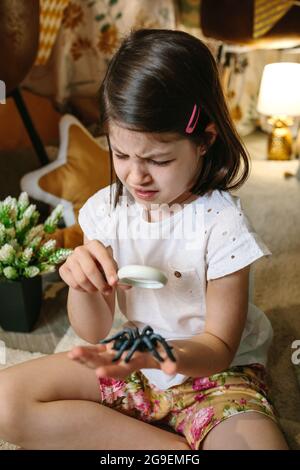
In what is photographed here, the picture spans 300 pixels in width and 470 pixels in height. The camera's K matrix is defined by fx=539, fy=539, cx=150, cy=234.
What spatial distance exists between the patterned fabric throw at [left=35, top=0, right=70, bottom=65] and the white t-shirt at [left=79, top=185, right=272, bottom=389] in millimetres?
1182

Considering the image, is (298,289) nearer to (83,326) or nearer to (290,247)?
(290,247)

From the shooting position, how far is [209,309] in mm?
770

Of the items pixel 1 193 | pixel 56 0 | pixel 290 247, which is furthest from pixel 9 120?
pixel 290 247

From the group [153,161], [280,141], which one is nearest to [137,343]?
[153,161]

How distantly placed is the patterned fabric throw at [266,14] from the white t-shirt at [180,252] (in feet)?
4.77

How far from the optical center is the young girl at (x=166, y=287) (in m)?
0.69

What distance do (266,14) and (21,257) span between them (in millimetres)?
1484

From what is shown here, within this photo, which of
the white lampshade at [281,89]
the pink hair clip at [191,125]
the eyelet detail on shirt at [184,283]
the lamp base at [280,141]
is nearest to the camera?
the pink hair clip at [191,125]

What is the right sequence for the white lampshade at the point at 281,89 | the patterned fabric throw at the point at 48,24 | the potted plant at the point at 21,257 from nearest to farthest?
the potted plant at the point at 21,257, the patterned fabric throw at the point at 48,24, the white lampshade at the point at 281,89

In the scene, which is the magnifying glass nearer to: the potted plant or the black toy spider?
the black toy spider

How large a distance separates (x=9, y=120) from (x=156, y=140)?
1271 millimetres

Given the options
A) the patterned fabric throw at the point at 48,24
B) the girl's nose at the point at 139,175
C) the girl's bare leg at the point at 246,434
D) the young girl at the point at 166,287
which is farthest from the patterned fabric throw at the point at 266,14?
the girl's bare leg at the point at 246,434

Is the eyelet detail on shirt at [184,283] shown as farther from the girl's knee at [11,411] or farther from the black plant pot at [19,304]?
the black plant pot at [19,304]

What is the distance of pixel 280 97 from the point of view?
6.65 feet
